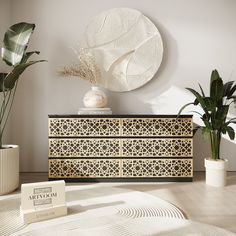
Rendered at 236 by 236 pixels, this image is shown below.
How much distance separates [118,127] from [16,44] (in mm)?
1194

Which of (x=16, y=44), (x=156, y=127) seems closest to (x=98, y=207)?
(x=156, y=127)

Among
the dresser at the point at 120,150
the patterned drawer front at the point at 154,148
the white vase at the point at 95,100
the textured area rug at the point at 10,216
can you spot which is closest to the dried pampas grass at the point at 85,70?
the white vase at the point at 95,100

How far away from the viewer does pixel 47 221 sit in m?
1.84

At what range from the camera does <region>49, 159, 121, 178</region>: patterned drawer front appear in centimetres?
285

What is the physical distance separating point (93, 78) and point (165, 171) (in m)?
1.20

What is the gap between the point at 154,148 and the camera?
2.84 m

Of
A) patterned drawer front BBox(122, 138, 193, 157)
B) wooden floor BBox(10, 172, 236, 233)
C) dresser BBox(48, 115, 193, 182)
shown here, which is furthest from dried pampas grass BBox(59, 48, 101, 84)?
wooden floor BBox(10, 172, 236, 233)

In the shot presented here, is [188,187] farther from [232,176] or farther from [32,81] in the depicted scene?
[32,81]

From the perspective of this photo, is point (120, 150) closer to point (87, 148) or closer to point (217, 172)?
point (87, 148)

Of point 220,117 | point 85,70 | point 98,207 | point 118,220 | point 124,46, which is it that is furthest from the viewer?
point 124,46

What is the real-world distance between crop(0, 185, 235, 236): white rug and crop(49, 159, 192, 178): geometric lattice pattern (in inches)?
18.9

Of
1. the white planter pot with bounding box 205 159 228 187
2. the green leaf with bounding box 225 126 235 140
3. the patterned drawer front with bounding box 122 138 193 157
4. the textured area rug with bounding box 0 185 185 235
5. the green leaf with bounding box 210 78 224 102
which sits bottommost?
the textured area rug with bounding box 0 185 185 235

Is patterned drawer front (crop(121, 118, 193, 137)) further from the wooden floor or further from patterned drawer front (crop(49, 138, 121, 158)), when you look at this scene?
the wooden floor

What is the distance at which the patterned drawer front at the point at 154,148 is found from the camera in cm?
284
